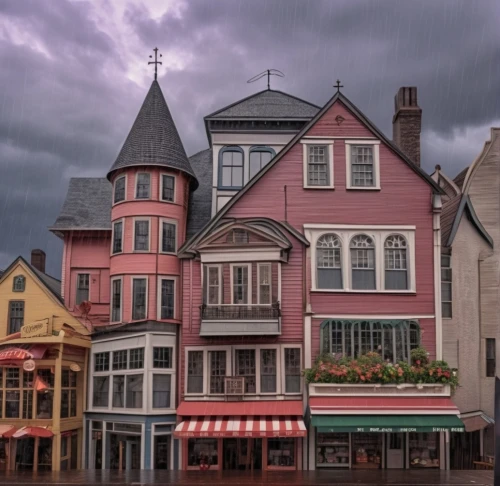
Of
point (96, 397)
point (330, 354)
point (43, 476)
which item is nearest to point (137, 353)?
point (96, 397)

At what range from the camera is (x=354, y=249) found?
3092 centimetres

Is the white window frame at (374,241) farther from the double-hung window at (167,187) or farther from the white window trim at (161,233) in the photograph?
the double-hung window at (167,187)

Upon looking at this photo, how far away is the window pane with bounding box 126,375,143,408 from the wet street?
312 cm

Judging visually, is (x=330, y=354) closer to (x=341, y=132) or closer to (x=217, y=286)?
(x=217, y=286)

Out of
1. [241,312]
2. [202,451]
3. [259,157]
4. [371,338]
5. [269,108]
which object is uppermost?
[269,108]

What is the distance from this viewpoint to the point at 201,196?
3622 centimetres

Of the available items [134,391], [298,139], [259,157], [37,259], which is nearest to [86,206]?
[37,259]

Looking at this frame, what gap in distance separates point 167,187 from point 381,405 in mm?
13171

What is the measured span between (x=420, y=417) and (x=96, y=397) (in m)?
14.0

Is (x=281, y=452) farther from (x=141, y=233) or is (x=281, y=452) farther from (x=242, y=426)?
(x=141, y=233)

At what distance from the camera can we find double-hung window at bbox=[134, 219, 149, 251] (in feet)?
107

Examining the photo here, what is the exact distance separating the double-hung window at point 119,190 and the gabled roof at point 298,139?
434cm

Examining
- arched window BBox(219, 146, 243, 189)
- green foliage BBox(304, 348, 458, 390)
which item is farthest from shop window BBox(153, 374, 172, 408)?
arched window BBox(219, 146, 243, 189)

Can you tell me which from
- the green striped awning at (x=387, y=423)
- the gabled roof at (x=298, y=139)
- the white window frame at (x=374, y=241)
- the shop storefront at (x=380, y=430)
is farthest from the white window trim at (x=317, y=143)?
the green striped awning at (x=387, y=423)
